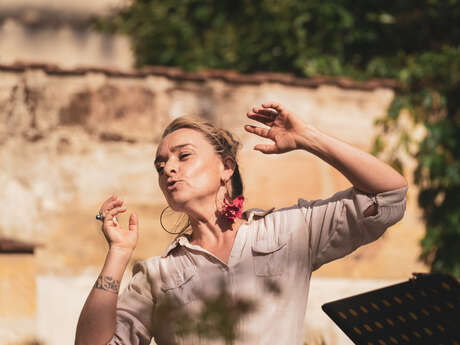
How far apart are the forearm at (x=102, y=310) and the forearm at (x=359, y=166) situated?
30.4 inches

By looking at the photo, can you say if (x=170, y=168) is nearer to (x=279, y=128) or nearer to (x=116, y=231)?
(x=116, y=231)

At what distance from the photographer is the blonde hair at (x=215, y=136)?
2178 mm

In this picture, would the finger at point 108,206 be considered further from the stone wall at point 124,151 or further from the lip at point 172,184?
the stone wall at point 124,151

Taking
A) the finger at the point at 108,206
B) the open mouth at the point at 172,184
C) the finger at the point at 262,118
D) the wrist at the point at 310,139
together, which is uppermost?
the finger at the point at 262,118

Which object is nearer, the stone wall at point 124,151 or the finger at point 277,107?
the finger at point 277,107

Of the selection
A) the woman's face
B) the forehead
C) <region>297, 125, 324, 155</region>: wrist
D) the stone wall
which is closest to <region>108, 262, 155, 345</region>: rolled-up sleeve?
the woman's face

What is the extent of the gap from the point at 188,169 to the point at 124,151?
2.30 m

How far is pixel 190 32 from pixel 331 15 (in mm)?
1393

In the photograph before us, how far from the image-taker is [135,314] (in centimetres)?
189

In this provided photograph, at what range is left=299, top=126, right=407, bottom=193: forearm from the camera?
175 cm

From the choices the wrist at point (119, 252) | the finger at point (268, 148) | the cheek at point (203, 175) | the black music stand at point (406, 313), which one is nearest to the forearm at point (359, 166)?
the finger at point (268, 148)

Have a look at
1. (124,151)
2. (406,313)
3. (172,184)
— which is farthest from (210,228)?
(124,151)

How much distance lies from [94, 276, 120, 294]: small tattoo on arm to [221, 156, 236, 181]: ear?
0.61 metres

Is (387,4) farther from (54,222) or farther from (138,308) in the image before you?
(138,308)
